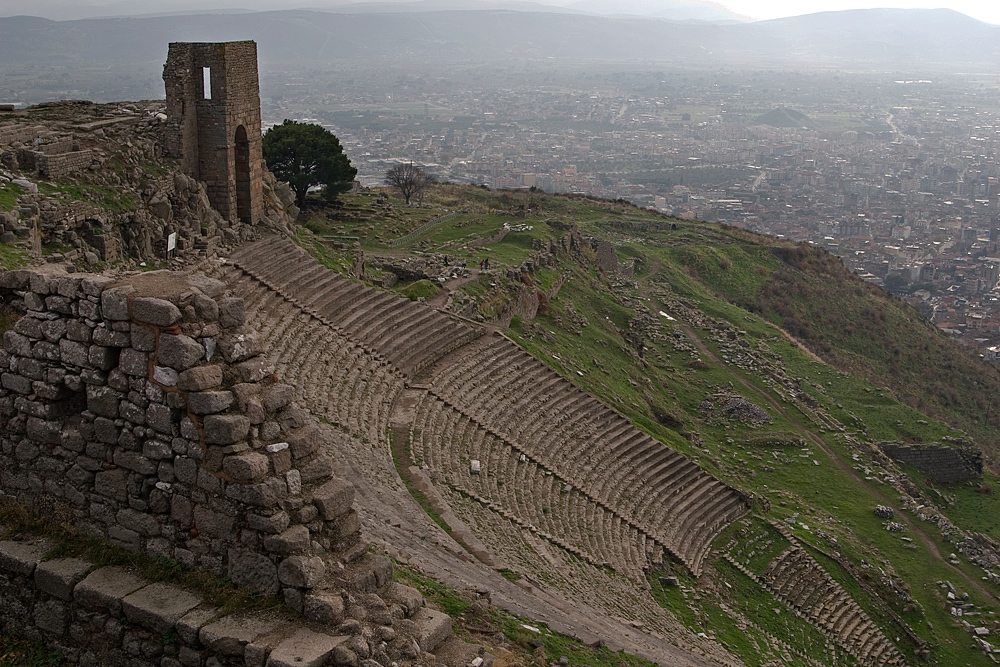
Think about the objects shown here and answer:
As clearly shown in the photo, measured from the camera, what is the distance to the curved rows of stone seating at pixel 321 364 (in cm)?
1927

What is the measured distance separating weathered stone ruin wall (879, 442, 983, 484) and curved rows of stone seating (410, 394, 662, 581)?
44.6 feet

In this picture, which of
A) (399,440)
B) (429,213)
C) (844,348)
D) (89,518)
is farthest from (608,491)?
(844,348)

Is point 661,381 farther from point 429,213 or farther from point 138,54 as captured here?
point 138,54

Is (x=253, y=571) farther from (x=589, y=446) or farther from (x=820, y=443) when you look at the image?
(x=820, y=443)

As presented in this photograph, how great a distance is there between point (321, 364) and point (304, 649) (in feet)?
48.3

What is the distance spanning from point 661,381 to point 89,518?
26.3 metres

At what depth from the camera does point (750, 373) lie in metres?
34.4

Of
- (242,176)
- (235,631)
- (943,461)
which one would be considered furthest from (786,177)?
(235,631)

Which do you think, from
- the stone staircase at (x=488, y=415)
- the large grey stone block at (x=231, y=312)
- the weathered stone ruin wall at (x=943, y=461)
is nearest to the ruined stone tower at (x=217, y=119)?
the stone staircase at (x=488, y=415)

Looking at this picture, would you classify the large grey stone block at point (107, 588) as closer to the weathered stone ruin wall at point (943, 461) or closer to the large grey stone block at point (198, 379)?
the large grey stone block at point (198, 379)

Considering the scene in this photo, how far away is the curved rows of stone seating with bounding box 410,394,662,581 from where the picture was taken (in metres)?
18.9

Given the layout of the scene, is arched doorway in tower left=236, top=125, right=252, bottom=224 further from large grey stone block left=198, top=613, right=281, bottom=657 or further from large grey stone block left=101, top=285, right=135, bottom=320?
large grey stone block left=198, top=613, right=281, bottom=657

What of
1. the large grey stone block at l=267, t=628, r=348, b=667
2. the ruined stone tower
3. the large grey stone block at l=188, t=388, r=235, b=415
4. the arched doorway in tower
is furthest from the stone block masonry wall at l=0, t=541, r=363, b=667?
the arched doorway in tower

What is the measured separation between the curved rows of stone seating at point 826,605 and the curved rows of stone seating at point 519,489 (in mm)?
3443
